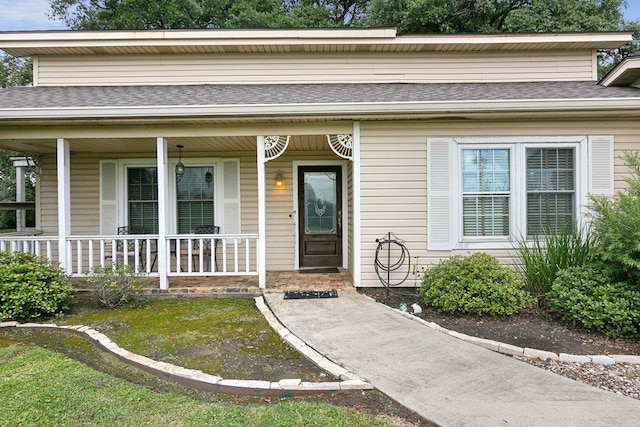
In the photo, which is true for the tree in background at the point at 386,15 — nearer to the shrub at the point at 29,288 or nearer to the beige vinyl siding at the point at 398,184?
the beige vinyl siding at the point at 398,184

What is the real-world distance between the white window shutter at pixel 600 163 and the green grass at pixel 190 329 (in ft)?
16.3

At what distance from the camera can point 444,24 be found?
531 inches

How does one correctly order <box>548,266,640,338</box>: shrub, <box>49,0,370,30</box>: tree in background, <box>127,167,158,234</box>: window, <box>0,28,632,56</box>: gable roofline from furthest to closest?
1. <box>49,0,370,30</box>: tree in background
2. <box>127,167,158,234</box>: window
3. <box>0,28,632,56</box>: gable roofline
4. <box>548,266,640,338</box>: shrub

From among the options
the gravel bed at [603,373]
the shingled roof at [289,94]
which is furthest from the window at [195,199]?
the gravel bed at [603,373]

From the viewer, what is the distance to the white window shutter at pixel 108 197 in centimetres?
701

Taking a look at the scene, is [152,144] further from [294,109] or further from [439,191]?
[439,191]

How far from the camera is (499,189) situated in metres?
5.50

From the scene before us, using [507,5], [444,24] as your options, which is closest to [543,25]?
[507,5]

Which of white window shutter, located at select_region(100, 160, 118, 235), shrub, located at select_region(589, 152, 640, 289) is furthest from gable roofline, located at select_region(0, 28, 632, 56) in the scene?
shrub, located at select_region(589, 152, 640, 289)

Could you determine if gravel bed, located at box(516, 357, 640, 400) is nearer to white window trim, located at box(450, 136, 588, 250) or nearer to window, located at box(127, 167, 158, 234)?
white window trim, located at box(450, 136, 588, 250)

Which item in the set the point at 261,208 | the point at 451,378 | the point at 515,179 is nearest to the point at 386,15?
the point at 515,179

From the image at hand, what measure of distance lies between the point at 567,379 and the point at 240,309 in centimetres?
356

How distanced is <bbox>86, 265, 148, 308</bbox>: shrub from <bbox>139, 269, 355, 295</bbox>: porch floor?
404mm

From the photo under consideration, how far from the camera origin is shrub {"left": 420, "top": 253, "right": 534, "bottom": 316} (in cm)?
430
